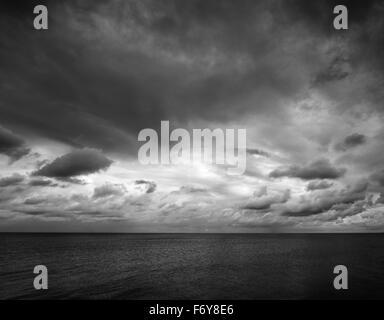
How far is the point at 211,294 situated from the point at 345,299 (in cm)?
1732

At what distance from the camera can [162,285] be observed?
4341 centimetres

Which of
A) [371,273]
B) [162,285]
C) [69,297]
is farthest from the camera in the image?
[371,273]
